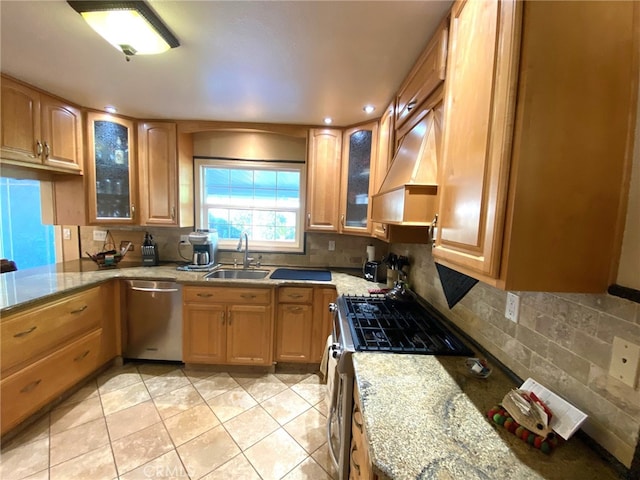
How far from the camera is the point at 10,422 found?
5.27 ft

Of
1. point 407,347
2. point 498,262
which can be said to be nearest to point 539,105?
point 498,262

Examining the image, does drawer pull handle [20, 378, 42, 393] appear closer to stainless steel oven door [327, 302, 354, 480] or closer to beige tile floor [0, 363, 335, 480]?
beige tile floor [0, 363, 335, 480]

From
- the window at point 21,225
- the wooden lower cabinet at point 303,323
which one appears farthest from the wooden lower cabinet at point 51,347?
the window at point 21,225

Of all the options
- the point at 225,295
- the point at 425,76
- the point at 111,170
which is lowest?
the point at 225,295

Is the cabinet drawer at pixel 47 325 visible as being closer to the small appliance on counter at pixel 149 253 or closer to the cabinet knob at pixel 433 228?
the small appliance on counter at pixel 149 253

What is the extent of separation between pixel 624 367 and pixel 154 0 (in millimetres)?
2076

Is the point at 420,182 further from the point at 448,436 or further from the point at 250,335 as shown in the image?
the point at 250,335

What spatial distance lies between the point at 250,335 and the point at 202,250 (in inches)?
40.4

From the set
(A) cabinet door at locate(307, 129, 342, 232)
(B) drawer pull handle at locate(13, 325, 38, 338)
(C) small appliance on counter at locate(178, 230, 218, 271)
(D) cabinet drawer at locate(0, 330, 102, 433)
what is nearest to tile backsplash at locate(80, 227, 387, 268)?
(C) small appliance on counter at locate(178, 230, 218, 271)

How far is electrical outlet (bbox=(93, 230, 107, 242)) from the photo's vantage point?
2.88 m

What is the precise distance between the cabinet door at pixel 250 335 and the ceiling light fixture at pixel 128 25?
1928mm

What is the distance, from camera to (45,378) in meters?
1.81

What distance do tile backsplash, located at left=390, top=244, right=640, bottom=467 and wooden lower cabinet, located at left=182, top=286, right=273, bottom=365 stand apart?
1.79m

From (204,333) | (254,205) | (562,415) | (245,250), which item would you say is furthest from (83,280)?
(562,415)
